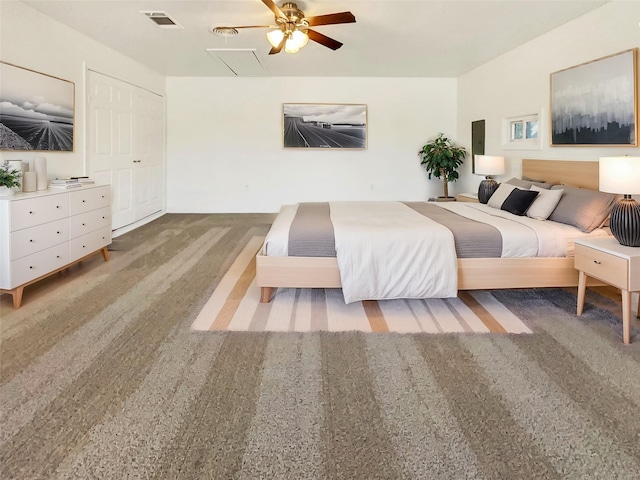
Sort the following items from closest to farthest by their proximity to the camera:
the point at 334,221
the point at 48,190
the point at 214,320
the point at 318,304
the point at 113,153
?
the point at 214,320 < the point at 318,304 < the point at 334,221 < the point at 48,190 < the point at 113,153

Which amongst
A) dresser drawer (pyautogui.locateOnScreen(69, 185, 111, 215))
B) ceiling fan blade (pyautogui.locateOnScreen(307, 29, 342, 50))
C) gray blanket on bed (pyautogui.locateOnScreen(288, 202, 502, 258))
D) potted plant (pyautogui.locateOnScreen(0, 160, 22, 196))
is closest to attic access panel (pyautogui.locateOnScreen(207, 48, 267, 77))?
ceiling fan blade (pyautogui.locateOnScreen(307, 29, 342, 50))

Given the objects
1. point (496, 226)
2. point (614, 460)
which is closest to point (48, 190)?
point (496, 226)

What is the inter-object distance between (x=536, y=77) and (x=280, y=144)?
4115 mm

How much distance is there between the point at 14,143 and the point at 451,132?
6346mm

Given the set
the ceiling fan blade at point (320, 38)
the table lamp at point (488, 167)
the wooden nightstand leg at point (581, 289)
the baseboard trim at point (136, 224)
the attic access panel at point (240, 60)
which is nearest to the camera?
the wooden nightstand leg at point (581, 289)

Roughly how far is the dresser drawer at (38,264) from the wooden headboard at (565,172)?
4.59 metres

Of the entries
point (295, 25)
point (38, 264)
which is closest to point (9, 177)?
point (38, 264)

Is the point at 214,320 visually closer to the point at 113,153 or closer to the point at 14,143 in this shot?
the point at 14,143

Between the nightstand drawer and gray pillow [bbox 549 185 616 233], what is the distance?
1.70 feet

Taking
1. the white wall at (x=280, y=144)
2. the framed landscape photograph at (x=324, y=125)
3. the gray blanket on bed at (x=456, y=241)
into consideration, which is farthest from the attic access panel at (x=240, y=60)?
the gray blanket on bed at (x=456, y=241)

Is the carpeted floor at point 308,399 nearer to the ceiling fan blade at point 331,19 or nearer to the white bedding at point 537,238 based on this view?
the white bedding at point 537,238

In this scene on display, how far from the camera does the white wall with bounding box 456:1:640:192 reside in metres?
3.54

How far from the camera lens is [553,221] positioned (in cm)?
345

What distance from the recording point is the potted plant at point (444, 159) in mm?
6770
